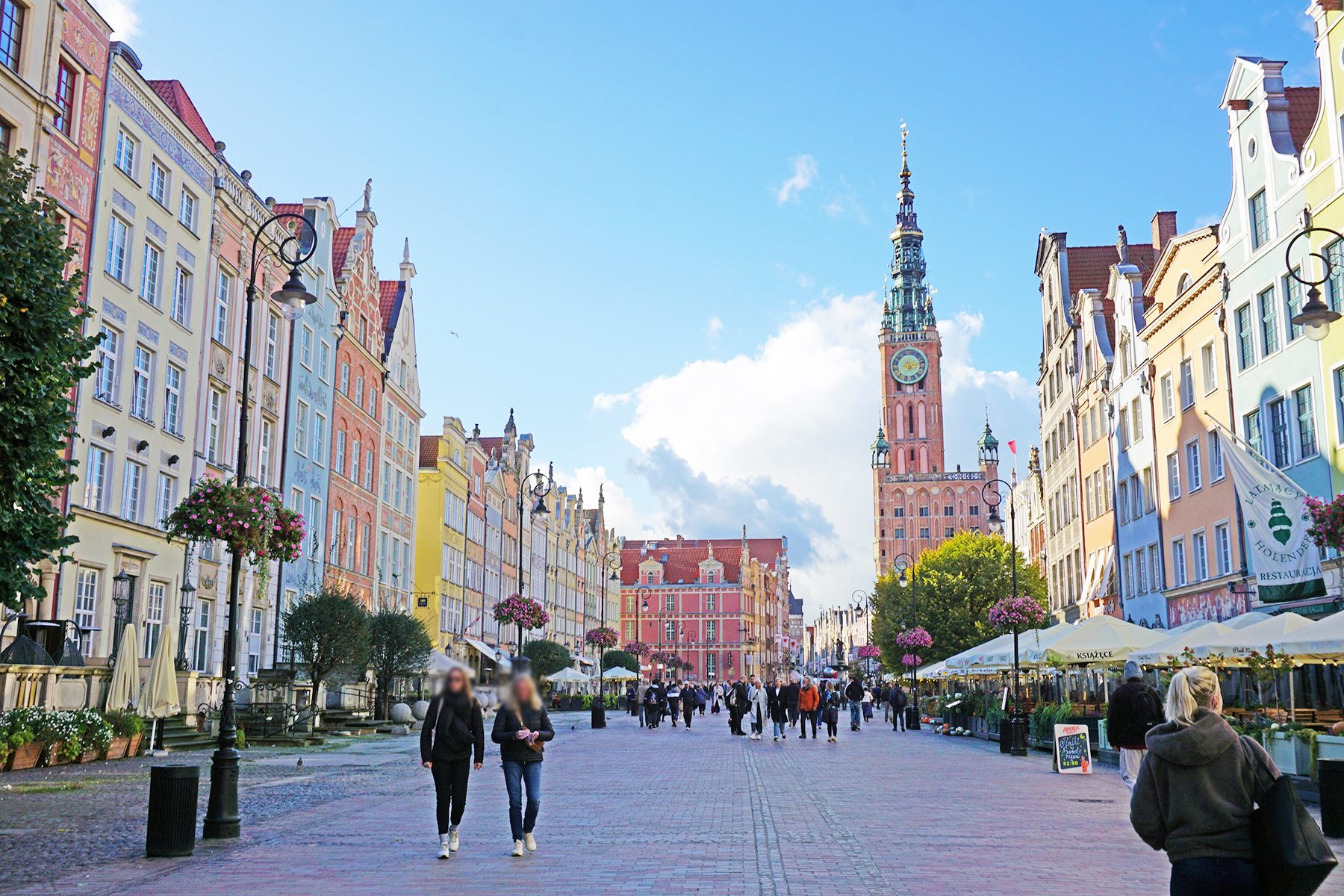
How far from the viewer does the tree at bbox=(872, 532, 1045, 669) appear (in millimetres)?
63656

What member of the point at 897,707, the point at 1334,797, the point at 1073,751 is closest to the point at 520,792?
the point at 1334,797

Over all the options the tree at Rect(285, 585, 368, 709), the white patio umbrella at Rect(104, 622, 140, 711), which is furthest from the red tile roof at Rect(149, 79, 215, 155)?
the white patio umbrella at Rect(104, 622, 140, 711)

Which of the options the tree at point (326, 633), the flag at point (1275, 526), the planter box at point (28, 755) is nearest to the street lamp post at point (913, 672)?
the flag at point (1275, 526)

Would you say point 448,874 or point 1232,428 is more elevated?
point 1232,428

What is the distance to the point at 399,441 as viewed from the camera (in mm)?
54469

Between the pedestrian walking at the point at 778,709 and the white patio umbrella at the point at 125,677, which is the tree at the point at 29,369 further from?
the pedestrian walking at the point at 778,709

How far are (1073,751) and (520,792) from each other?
45.4ft

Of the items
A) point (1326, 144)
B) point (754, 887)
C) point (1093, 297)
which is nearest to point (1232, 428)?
point (1326, 144)

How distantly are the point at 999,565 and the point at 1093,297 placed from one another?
67.9 ft

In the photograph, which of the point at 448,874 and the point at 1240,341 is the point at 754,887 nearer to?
the point at 448,874

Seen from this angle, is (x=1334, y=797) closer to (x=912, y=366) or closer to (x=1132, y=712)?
(x=1132, y=712)

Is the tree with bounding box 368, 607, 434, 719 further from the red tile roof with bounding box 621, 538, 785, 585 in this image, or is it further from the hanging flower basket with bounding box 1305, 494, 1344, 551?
the red tile roof with bounding box 621, 538, 785, 585

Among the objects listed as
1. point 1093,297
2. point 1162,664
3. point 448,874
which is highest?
point 1093,297

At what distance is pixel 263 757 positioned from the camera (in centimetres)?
2486
